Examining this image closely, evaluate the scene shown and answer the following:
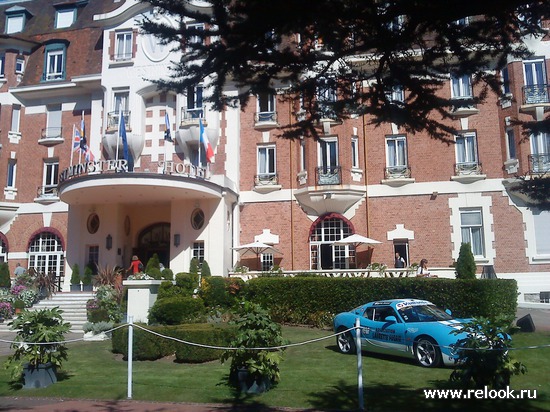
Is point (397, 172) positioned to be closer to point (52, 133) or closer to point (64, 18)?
point (52, 133)

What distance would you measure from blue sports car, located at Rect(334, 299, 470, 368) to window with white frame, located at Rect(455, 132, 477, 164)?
570 inches

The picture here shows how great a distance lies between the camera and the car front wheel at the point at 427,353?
12016 millimetres

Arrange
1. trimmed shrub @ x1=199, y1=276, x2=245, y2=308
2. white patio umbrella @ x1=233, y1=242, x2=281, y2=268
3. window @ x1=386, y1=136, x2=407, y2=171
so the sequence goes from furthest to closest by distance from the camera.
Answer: window @ x1=386, y1=136, x2=407, y2=171 < white patio umbrella @ x1=233, y1=242, x2=281, y2=268 < trimmed shrub @ x1=199, y1=276, x2=245, y2=308

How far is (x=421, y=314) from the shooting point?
1315 centimetres

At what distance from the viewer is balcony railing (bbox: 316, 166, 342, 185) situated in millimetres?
26062

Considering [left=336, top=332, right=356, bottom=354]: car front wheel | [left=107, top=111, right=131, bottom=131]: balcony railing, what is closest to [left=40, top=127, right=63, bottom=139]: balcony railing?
[left=107, top=111, right=131, bottom=131]: balcony railing

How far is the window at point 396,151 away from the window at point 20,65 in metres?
21.0

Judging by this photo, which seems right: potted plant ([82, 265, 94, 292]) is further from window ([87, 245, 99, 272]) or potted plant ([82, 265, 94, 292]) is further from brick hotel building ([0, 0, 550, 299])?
window ([87, 245, 99, 272])

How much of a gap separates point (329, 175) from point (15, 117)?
Answer: 18.2m

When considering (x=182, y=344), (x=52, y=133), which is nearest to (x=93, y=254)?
(x=52, y=133)

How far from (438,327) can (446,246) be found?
47.0ft

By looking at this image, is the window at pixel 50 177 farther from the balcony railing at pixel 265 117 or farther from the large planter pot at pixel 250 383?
the large planter pot at pixel 250 383

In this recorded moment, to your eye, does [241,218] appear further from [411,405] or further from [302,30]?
[302,30]

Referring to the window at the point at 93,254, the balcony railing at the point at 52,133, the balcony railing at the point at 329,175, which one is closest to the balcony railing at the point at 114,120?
the balcony railing at the point at 52,133
